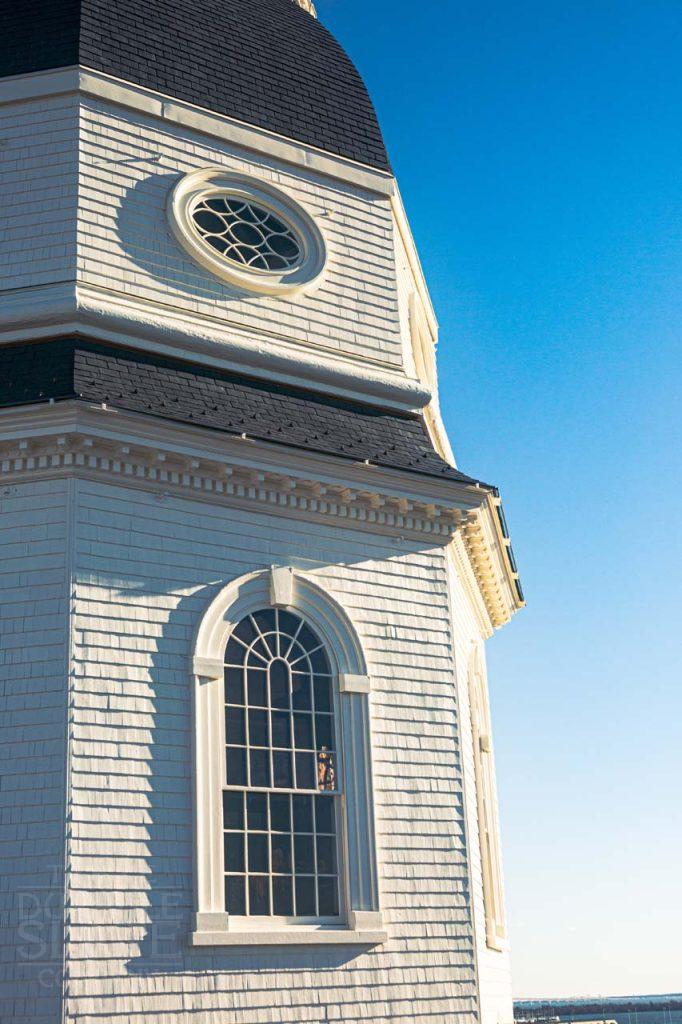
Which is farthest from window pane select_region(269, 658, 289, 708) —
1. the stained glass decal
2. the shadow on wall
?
the stained glass decal

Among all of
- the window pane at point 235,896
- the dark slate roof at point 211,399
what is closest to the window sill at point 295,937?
the window pane at point 235,896

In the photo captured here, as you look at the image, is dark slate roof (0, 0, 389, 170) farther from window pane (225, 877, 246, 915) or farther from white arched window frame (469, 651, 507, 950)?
window pane (225, 877, 246, 915)

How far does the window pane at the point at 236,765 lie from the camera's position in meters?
15.0

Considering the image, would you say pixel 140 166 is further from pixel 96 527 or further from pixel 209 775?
pixel 209 775

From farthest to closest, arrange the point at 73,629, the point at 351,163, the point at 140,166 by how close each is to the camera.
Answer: the point at 351,163, the point at 140,166, the point at 73,629

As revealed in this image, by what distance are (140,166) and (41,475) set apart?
5.70m

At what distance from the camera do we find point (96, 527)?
1508 centimetres

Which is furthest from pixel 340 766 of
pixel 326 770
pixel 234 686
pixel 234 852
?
pixel 234 852

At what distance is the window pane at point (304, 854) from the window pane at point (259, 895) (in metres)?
0.47

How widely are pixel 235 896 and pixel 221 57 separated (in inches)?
519

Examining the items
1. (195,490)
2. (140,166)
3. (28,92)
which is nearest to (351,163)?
(140,166)

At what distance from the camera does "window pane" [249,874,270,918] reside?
14.7 meters

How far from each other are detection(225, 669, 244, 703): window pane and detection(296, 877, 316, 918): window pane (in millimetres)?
2261

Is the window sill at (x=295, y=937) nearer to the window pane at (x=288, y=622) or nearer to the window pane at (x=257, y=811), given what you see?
the window pane at (x=257, y=811)
